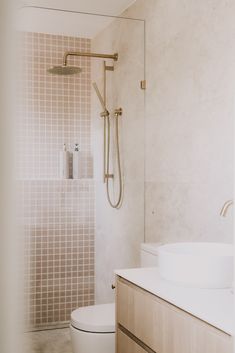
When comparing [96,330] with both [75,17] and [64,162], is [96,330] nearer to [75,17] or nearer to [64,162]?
[64,162]

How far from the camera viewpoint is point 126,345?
180 centimetres

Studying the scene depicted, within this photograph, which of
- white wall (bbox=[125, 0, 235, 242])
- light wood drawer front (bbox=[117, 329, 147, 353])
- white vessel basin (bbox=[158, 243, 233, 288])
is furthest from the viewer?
white wall (bbox=[125, 0, 235, 242])

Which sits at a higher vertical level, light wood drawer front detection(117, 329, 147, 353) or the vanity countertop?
the vanity countertop

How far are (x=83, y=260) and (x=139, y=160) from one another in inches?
31.6

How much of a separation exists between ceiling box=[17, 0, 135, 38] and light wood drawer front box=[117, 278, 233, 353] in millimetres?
1812

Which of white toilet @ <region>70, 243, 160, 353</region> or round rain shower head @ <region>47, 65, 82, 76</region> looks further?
round rain shower head @ <region>47, 65, 82, 76</region>

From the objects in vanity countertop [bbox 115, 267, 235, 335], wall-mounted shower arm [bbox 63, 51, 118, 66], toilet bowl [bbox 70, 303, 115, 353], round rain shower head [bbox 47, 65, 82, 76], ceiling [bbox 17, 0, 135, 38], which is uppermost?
ceiling [bbox 17, 0, 135, 38]

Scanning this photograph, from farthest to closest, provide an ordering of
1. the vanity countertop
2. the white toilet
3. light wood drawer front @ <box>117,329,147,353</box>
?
the white toilet < light wood drawer front @ <box>117,329,147,353</box> < the vanity countertop

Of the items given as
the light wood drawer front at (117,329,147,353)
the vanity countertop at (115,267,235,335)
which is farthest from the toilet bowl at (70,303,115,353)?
the vanity countertop at (115,267,235,335)

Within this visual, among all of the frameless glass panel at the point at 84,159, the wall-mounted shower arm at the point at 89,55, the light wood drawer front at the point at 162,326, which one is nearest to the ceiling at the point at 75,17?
the frameless glass panel at the point at 84,159

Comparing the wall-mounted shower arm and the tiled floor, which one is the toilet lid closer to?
the tiled floor

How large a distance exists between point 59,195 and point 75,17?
1.20 m

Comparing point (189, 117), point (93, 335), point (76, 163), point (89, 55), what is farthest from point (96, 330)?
point (89, 55)

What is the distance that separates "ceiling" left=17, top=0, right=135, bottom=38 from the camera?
2.77 meters
